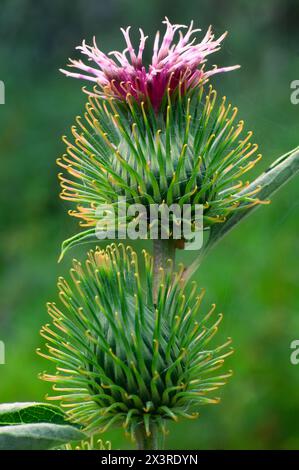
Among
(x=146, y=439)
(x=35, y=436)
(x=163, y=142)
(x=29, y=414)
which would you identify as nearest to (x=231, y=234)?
(x=163, y=142)

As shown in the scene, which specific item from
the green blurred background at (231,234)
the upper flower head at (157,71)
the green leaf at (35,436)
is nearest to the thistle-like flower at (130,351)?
the green leaf at (35,436)

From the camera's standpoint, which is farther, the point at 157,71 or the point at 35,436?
the point at 157,71

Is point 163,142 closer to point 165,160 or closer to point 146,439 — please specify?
point 165,160

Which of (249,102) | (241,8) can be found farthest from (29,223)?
(241,8)

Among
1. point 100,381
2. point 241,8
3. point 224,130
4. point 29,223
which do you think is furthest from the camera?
point 241,8

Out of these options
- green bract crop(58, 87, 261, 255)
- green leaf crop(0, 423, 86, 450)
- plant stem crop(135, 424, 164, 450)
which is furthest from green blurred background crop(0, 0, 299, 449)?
green leaf crop(0, 423, 86, 450)

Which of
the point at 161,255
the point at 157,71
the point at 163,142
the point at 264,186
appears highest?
the point at 157,71

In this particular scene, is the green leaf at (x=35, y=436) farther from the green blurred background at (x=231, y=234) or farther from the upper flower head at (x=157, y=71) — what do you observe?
the green blurred background at (x=231, y=234)
